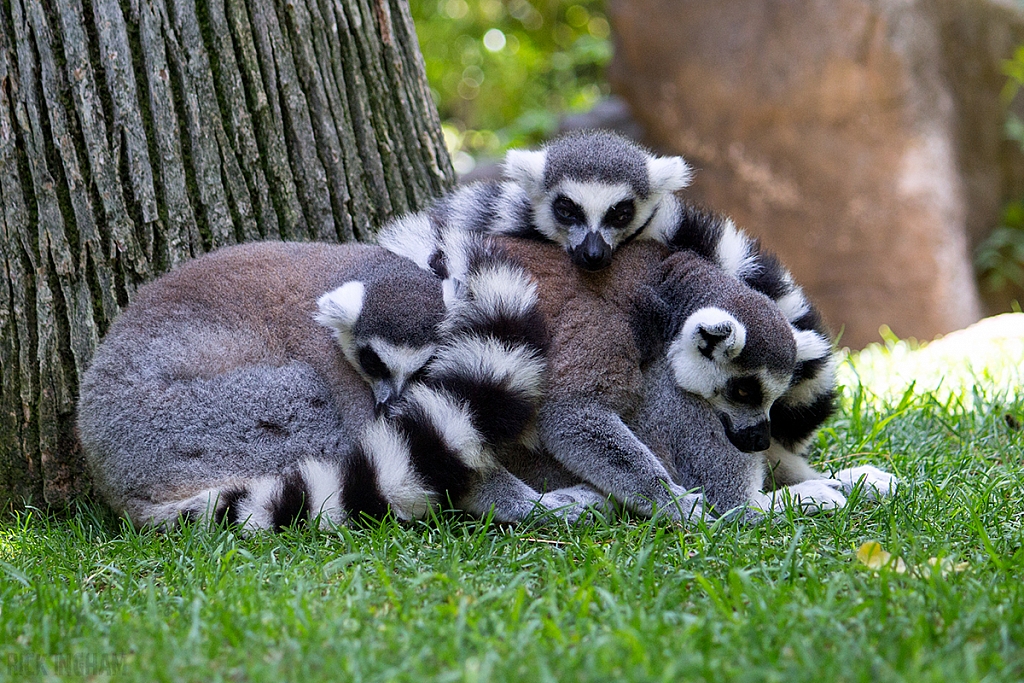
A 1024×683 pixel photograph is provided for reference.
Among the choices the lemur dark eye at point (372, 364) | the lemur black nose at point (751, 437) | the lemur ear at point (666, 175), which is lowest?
the lemur black nose at point (751, 437)

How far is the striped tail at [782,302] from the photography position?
3.62m

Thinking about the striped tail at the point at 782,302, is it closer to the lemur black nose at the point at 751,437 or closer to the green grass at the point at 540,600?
the lemur black nose at the point at 751,437

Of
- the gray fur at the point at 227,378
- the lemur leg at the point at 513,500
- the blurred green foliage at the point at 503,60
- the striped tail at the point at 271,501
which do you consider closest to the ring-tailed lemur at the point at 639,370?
the lemur leg at the point at 513,500

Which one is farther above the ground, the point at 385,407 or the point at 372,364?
the point at 372,364

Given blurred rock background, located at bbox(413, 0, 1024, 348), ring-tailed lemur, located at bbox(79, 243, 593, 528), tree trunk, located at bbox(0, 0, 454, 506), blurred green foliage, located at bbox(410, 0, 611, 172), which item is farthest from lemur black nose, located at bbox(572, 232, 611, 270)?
blurred green foliage, located at bbox(410, 0, 611, 172)

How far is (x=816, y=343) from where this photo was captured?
141 inches

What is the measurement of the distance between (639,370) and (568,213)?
2.58ft

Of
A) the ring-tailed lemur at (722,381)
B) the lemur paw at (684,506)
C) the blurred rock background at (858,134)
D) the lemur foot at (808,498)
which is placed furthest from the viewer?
the blurred rock background at (858,134)

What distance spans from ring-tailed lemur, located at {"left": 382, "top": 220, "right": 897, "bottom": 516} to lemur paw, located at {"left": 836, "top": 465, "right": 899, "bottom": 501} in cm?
12

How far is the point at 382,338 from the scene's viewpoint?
3.46 metres

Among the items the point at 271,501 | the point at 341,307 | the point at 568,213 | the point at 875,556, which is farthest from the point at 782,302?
the point at 271,501

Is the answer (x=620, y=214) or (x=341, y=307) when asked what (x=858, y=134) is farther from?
(x=341, y=307)

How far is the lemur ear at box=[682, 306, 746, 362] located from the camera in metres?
3.25

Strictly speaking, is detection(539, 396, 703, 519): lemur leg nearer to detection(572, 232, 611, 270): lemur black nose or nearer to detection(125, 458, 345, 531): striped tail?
detection(572, 232, 611, 270): lemur black nose
